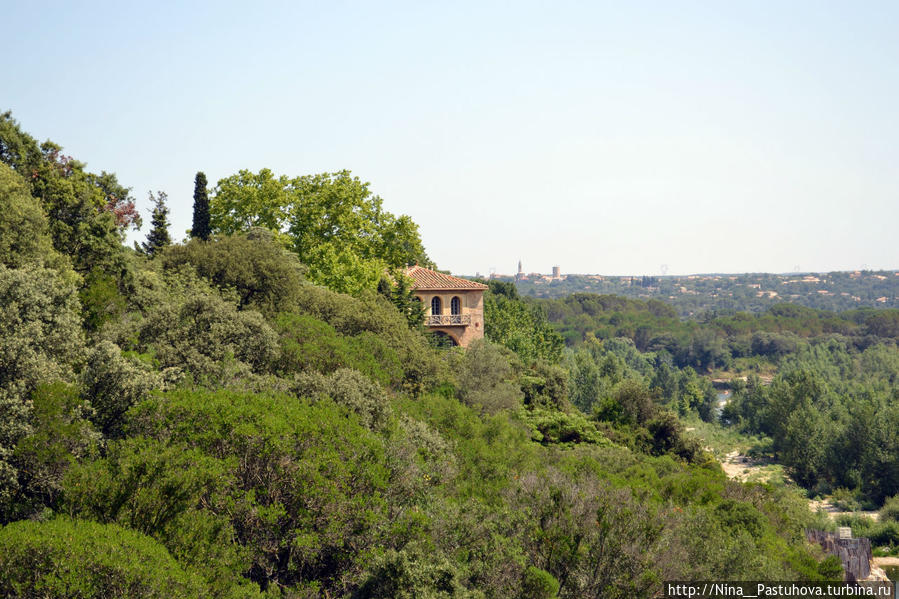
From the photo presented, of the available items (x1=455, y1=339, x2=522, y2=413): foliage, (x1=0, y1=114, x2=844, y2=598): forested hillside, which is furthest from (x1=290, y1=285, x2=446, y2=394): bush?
(x1=455, y1=339, x2=522, y2=413): foliage

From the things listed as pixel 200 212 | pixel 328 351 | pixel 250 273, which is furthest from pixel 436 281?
pixel 328 351

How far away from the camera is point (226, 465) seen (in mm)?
15133

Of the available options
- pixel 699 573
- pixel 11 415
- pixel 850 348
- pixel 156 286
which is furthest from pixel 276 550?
pixel 850 348

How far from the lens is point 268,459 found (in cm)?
1590

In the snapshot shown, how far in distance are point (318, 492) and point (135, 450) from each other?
136 inches

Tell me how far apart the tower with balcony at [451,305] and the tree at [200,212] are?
502 inches

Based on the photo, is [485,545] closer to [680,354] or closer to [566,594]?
[566,594]

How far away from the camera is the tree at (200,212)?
40.3 meters

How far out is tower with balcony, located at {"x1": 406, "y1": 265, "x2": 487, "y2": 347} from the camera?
48500mm

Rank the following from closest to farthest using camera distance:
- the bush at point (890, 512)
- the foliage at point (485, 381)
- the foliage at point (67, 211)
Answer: the foliage at point (67, 211), the foliage at point (485, 381), the bush at point (890, 512)

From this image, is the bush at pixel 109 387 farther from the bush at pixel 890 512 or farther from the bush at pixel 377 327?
the bush at pixel 890 512

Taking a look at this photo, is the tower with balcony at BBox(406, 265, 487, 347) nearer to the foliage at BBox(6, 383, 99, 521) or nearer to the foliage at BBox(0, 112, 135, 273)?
the foliage at BBox(0, 112, 135, 273)

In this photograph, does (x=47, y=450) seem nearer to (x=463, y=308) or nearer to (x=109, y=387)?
(x=109, y=387)

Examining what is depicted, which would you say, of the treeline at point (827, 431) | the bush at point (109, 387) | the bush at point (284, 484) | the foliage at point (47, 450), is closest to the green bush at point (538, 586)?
the bush at point (284, 484)
